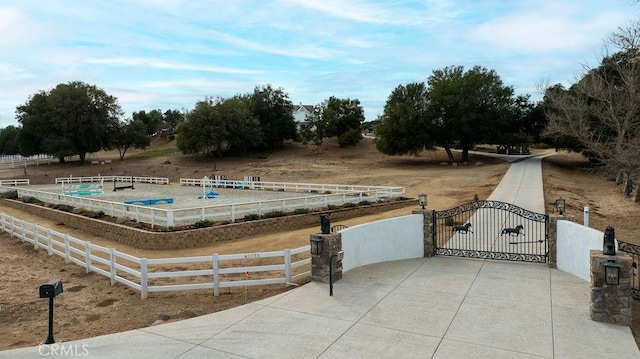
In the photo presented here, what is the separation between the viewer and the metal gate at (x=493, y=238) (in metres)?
11.3

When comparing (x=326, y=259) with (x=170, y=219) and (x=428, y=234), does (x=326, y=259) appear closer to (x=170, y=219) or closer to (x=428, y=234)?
(x=428, y=234)

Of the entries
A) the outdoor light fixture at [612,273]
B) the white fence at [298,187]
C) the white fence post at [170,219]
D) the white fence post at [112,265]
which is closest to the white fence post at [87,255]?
the white fence post at [112,265]

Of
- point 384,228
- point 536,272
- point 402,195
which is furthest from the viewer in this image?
point 402,195

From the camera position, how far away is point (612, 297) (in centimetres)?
709

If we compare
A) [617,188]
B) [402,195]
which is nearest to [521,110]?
[617,188]

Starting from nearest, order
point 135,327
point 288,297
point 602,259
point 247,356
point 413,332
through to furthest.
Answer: point 247,356, point 413,332, point 602,259, point 135,327, point 288,297

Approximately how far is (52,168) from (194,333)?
72.2 meters

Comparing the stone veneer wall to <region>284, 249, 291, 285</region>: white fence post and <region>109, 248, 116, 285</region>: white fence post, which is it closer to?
<region>109, 248, 116, 285</region>: white fence post

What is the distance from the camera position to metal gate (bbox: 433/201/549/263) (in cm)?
1132

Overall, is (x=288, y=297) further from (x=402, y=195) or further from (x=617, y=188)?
(x=617, y=188)

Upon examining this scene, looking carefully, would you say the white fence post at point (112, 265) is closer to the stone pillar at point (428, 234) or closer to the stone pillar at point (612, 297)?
the stone pillar at point (428, 234)

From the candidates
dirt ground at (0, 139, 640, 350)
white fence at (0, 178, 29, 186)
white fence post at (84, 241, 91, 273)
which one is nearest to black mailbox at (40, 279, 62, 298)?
dirt ground at (0, 139, 640, 350)

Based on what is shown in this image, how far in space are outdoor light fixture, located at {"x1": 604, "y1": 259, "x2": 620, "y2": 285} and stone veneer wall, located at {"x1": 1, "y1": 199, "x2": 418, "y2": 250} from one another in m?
13.9

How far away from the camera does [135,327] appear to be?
26.3 ft
